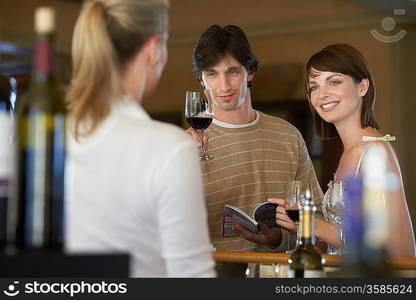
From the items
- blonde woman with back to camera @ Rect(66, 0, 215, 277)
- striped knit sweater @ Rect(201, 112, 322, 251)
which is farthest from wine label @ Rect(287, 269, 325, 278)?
striped knit sweater @ Rect(201, 112, 322, 251)

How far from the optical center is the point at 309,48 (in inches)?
296

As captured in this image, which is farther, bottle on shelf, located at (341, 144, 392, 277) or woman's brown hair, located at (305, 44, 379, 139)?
woman's brown hair, located at (305, 44, 379, 139)

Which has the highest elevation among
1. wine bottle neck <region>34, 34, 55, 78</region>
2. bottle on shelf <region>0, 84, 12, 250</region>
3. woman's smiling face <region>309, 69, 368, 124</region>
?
woman's smiling face <region>309, 69, 368, 124</region>

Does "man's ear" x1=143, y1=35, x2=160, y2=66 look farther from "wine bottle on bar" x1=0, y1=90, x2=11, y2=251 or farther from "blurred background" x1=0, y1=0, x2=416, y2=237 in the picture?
"blurred background" x1=0, y1=0, x2=416, y2=237

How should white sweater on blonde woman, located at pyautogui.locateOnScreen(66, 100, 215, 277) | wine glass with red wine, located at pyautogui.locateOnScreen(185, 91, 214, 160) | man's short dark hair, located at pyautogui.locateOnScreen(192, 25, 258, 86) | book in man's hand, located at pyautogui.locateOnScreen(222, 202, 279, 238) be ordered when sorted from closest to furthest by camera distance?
1. white sweater on blonde woman, located at pyautogui.locateOnScreen(66, 100, 215, 277)
2. book in man's hand, located at pyautogui.locateOnScreen(222, 202, 279, 238)
3. wine glass with red wine, located at pyautogui.locateOnScreen(185, 91, 214, 160)
4. man's short dark hair, located at pyautogui.locateOnScreen(192, 25, 258, 86)

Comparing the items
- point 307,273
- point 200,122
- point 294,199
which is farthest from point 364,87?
point 307,273

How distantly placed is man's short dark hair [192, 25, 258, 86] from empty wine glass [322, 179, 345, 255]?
3.36 ft

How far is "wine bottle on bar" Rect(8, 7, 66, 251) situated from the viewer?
1332mm

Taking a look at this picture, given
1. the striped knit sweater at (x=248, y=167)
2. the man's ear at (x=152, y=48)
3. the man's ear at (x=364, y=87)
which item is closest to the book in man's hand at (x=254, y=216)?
the striped knit sweater at (x=248, y=167)

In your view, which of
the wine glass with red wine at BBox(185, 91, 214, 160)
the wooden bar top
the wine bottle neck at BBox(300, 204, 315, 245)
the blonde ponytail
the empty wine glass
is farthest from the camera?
the wine glass with red wine at BBox(185, 91, 214, 160)

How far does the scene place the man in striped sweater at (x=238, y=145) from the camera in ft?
12.2

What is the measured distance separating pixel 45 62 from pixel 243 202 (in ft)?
7.98

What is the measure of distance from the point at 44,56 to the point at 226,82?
8.03 feet

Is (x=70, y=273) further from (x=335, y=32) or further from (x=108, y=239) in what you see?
(x=335, y=32)
